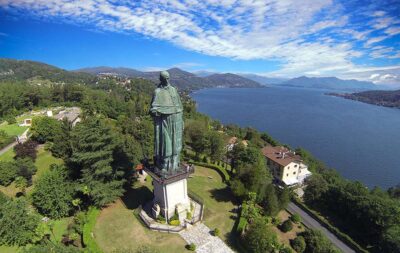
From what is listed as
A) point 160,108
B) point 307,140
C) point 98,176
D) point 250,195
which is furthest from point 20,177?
point 307,140

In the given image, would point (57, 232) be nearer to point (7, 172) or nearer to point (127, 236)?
point (127, 236)

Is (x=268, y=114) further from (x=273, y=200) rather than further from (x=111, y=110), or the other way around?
(x=273, y=200)

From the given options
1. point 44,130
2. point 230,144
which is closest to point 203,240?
point 44,130

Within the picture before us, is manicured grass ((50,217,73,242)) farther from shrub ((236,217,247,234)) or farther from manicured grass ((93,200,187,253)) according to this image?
shrub ((236,217,247,234))

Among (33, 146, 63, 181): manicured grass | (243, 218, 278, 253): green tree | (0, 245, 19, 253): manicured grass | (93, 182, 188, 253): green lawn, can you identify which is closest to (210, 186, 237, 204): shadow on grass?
(243, 218, 278, 253): green tree

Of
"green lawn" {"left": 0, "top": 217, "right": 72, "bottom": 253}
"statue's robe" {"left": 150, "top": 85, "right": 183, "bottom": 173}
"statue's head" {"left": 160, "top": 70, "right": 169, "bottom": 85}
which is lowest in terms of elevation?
"green lawn" {"left": 0, "top": 217, "right": 72, "bottom": 253}
